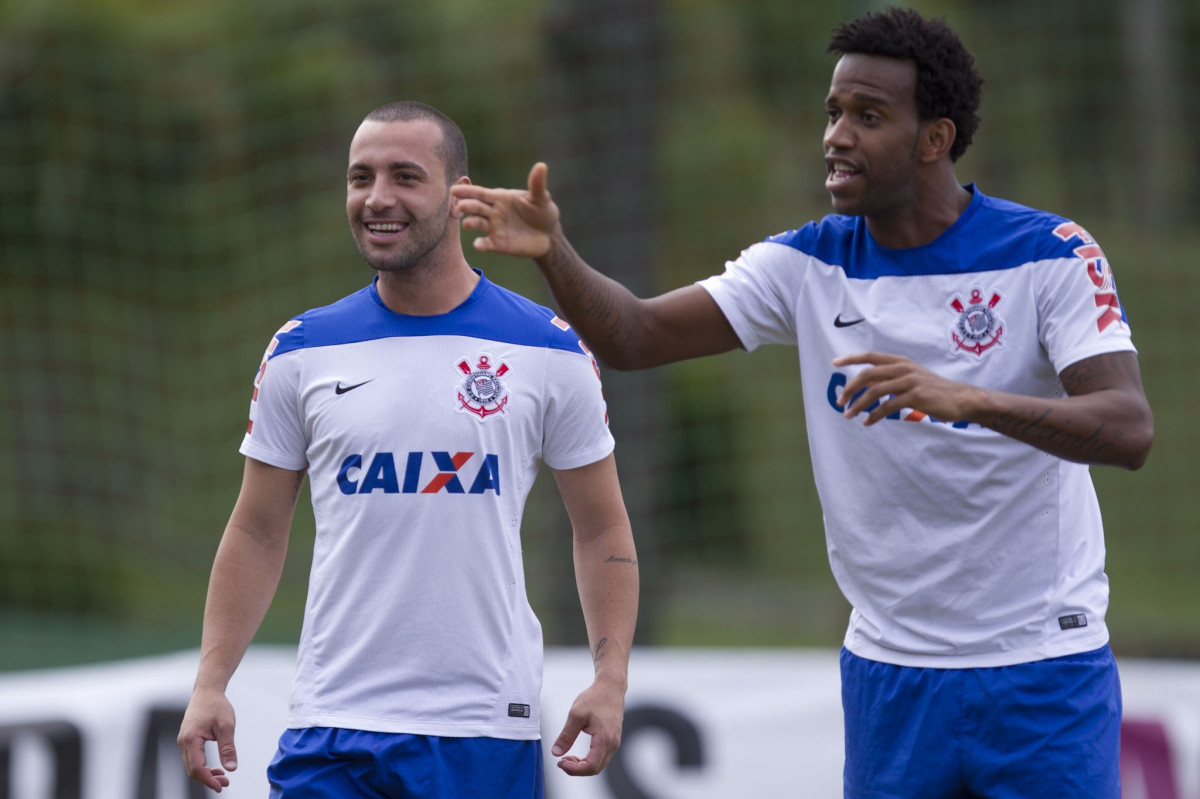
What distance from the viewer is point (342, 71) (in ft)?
38.8

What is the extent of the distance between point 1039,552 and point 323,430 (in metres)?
1.63

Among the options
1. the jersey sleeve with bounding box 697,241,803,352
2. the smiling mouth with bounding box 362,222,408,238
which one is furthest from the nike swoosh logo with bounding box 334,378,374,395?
the jersey sleeve with bounding box 697,241,803,352

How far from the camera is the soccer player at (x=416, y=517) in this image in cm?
319

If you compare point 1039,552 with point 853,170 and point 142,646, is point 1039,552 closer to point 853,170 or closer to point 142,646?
point 853,170

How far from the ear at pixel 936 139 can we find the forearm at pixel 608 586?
3.74 feet

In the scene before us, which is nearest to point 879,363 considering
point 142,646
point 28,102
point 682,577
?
point 142,646

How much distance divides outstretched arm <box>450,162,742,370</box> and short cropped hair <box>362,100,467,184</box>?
4.7 inches

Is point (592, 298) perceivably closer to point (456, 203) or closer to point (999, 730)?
point (456, 203)

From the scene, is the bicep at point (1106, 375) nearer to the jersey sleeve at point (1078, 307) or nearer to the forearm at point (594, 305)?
the jersey sleeve at point (1078, 307)

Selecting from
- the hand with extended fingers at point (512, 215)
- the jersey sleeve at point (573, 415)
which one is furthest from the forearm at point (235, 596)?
the hand with extended fingers at point (512, 215)

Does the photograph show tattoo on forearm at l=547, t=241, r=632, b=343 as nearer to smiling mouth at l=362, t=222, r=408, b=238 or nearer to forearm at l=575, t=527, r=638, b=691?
smiling mouth at l=362, t=222, r=408, b=238

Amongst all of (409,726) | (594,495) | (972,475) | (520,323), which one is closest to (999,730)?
(972,475)

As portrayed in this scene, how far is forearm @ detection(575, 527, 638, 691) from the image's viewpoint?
337 centimetres

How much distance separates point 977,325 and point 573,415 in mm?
942
